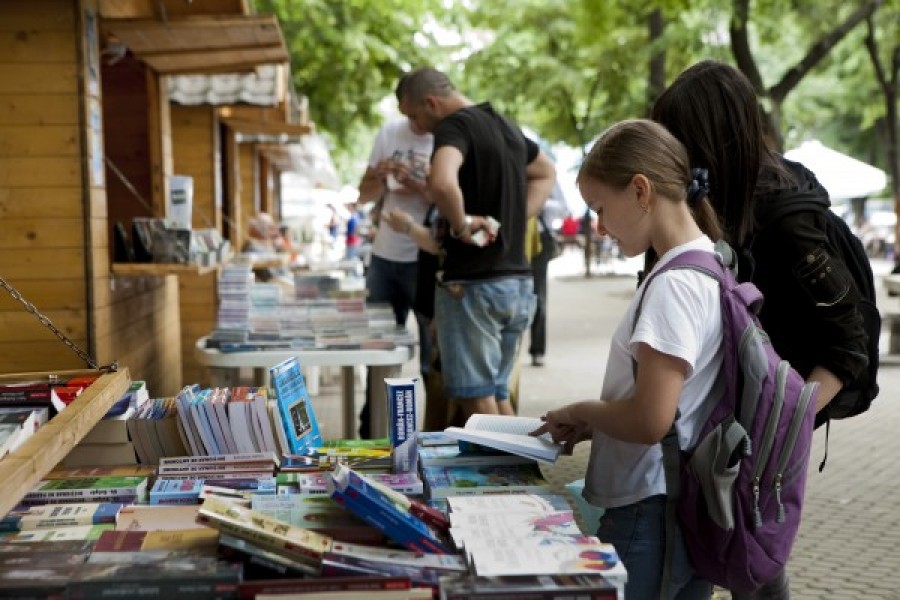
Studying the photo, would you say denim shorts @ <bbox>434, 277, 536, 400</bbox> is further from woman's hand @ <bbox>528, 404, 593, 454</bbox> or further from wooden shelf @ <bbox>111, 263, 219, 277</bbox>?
woman's hand @ <bbox>528, 404, 593, 454</bbox>

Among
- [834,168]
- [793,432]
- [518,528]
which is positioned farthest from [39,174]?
[834,168]

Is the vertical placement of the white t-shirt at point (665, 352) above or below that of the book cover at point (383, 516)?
above

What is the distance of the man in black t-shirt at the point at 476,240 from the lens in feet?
16.6

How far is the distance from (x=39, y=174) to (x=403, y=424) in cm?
260

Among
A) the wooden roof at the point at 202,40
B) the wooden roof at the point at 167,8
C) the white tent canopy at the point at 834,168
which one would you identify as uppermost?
the wooden roof at the point at 167,8

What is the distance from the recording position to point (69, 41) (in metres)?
5.05

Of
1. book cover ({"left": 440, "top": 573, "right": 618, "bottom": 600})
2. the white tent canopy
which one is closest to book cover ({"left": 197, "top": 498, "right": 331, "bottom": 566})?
book cover ({"left": 440, "top": 573, "right": 618, "bottom": 600})

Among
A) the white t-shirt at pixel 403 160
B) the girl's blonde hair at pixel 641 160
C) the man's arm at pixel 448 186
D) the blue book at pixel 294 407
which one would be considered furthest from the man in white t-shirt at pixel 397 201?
the girl's blonde hair at pixel 641 160

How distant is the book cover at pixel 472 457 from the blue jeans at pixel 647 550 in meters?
0.46

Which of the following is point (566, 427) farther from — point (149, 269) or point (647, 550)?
point (149, 269)

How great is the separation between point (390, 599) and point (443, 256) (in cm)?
317

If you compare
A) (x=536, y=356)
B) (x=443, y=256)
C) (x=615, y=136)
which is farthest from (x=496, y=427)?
(x=536, y=356)

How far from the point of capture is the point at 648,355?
2422 mm

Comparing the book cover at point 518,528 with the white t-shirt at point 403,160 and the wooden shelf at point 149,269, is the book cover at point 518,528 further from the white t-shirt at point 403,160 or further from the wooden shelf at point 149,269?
the white t-shirt at point 403,160
